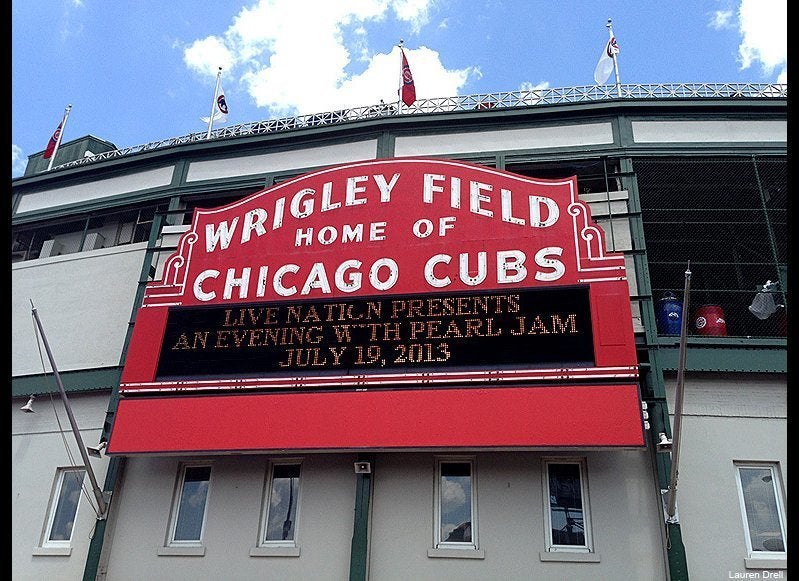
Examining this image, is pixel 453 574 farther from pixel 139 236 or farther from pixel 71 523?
pixel 139 236

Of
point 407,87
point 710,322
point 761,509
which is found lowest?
point 761,509

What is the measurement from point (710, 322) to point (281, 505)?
333 inches

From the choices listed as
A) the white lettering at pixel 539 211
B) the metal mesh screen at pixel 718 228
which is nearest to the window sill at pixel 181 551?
the white lettering at pixel 539 211

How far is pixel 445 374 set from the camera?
33.8ft

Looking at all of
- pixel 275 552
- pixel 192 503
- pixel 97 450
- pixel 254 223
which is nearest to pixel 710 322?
pixel 275 552

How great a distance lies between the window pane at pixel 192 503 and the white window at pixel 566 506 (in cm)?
597

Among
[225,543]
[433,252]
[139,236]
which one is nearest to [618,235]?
[433,252]

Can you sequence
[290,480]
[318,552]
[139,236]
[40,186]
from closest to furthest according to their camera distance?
[318,552] → [290,480] → [139,236] → [40,186]

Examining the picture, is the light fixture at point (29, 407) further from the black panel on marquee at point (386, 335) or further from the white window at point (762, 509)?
the white window at point (762, 509)

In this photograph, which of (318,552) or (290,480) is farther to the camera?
(290,480)

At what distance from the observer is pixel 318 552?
35.0 ft

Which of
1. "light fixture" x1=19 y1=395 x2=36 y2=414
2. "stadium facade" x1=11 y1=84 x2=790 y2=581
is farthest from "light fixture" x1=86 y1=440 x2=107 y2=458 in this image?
"light fixture" x1=19 y1=395 x2=36 y2=414

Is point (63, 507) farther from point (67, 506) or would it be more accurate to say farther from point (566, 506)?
point (566, 506)

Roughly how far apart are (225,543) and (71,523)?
129 inches
